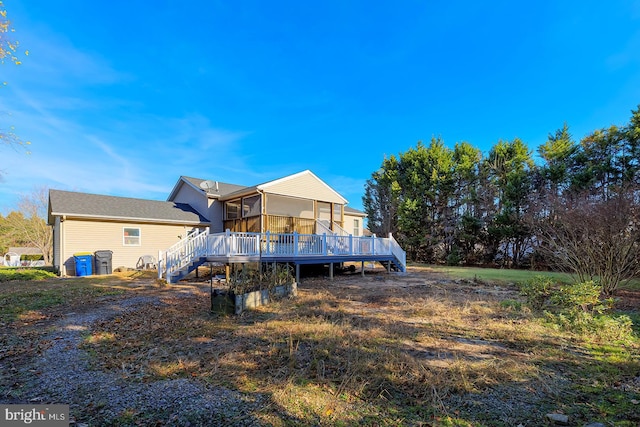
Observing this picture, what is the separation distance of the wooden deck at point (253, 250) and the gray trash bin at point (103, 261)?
331 centimetres

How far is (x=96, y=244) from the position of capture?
1348 centimetres

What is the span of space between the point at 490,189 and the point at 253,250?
18.4m

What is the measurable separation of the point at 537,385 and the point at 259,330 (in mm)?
3713

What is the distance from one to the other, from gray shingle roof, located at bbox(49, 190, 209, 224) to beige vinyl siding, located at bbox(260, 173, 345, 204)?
529cm

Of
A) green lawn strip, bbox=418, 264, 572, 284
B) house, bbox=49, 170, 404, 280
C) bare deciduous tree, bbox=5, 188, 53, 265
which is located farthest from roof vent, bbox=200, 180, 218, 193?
bare deciduous tree, bbox=5, 188, 53, 265

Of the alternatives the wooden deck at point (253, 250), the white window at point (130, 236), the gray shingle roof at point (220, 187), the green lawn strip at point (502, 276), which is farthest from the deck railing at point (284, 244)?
the gray shingle roof at point (220, 187)

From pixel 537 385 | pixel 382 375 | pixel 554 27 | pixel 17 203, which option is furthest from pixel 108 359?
pixel 17 203

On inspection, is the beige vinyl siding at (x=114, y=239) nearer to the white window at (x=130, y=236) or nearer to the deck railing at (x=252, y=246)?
the white window at (x=130, y=236)

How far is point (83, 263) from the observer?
501 inches

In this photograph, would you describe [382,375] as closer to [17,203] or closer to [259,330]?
[259,330]

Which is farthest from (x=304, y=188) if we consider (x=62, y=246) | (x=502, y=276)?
(x=62, y=246)

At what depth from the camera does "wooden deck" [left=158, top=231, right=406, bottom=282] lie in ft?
32.2

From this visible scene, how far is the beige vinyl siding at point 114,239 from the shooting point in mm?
12836

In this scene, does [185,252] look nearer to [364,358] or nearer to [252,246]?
[252,246]
